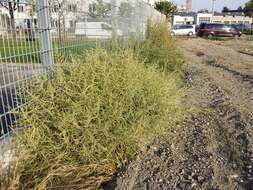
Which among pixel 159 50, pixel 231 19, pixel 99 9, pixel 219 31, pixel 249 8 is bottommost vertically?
pixel 219 31

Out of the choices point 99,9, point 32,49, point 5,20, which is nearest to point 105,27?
point 99,9

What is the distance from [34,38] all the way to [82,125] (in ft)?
4.78

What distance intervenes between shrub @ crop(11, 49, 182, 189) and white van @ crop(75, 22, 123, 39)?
1.23 meters

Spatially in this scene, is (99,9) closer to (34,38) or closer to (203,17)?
(34,38)

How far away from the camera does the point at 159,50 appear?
25.7 ft

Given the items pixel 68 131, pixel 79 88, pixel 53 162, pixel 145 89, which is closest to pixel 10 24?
pixel 79 88

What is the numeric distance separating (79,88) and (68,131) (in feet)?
1.85

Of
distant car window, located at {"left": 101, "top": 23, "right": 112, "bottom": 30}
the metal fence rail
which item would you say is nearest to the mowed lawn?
the metal fence rail

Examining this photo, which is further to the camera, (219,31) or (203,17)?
(203,17)

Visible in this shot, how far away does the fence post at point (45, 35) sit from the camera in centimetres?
418

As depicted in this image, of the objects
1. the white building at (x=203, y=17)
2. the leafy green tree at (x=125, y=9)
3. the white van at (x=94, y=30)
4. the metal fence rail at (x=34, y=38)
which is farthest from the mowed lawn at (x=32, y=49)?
the white building at (x=203, y=17)

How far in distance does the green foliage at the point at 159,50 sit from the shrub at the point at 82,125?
9.21 ft

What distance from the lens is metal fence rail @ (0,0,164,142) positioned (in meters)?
3.50

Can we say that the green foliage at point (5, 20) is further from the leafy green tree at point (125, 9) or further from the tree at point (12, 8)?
the leafy green tree at point (125, 9)
